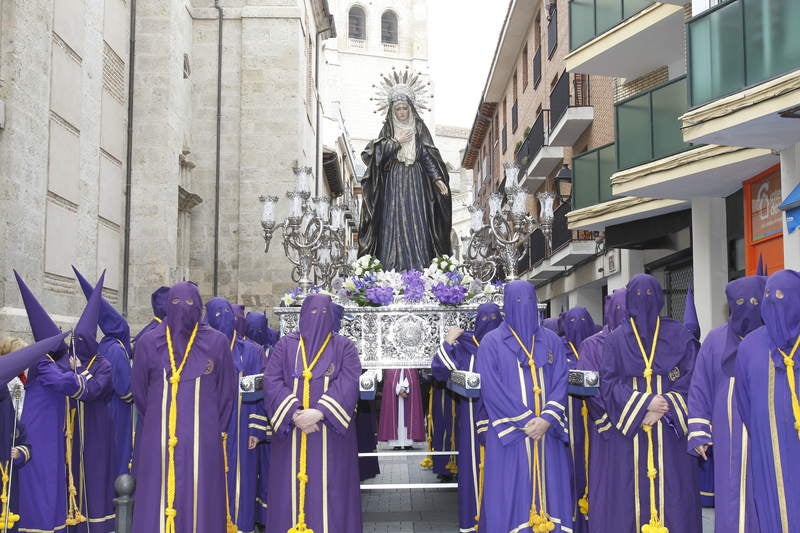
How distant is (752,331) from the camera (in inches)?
215

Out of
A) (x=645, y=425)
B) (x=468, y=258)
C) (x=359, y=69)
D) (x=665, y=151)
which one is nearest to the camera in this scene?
(x=645, y=425)

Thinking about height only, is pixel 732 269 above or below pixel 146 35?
below

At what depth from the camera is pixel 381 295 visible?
8883 millimetres

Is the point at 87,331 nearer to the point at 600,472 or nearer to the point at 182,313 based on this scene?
the point at 182,313

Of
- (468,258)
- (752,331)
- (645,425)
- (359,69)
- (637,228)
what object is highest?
(359,69)

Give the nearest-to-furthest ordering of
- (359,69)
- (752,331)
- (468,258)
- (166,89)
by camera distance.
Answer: (752,331), (468,258), (166,89), (359,69)

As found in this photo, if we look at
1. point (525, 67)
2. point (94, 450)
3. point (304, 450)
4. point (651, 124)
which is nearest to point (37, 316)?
point (94, 450)

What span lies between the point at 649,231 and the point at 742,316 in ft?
42.3

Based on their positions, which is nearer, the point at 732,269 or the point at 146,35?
the point at 732,269

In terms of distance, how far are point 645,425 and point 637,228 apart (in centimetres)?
1214

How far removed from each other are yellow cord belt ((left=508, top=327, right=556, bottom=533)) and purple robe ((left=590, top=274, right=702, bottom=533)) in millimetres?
478

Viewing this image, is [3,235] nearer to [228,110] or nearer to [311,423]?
[311,423]

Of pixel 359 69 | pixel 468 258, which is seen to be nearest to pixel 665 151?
pixel 468 258

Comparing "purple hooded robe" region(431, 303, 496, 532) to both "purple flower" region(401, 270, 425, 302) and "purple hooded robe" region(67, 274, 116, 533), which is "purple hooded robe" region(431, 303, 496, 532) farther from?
"purple hooded robe" region(67, 274, 116, 533)
